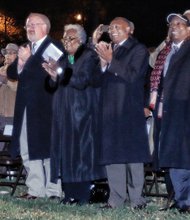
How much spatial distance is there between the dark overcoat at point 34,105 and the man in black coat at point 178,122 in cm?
171

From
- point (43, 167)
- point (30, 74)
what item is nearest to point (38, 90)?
point (30, 74)

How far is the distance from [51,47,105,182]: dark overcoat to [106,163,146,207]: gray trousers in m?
0.42

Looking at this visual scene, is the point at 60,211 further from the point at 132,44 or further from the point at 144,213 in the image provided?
the point at 132,44

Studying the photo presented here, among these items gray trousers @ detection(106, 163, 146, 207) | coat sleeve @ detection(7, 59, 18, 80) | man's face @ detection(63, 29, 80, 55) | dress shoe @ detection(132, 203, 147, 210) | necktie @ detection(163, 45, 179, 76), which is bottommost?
dress shoe @ detection(132, 203, 147, 210)

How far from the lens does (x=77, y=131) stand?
9.05m

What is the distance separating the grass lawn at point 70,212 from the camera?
7824 mm

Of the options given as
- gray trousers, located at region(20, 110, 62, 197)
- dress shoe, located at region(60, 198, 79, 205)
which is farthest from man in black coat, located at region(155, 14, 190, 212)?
gray trousers, located at region(20, 110, 62, 197)

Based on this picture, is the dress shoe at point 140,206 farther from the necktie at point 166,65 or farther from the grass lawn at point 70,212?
the necktie at point 166,65

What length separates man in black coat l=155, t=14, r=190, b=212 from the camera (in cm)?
820

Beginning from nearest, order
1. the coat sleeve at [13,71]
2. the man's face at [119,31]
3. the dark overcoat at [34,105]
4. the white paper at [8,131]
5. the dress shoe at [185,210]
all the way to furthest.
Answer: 1. the dress shoe at [185,210]
2. the man's face at [119,31]
3. the dark overcoat at [34,105]
4. the coat sleeve at [13,71]
5. the white paper at [8,131]

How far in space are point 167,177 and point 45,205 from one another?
1.62 metres

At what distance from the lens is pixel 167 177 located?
9516mm

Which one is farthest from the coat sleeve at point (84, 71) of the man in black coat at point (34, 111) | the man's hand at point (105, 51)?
the man in black coat at point (34, 111)

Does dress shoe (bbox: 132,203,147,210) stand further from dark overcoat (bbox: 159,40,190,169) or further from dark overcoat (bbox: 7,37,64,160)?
dark overcoat (bbox: 7,37,64,160)
